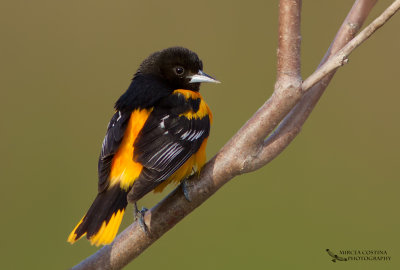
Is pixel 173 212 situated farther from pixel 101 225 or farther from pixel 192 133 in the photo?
pixel 192 133

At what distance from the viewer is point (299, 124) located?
6.31ft

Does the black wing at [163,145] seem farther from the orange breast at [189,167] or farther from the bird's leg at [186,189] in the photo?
the bird's leg at [186,189]

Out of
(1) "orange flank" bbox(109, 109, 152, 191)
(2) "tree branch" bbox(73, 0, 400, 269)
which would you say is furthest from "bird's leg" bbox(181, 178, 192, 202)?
(1) "orange flank" bbox(109, 109, 152, 191)

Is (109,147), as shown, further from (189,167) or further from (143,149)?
(189,167)

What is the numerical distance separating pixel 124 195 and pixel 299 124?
2.61 ft

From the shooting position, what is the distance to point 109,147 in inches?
89.8

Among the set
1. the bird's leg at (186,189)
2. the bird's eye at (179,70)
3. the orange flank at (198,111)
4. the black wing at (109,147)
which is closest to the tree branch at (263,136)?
the bird's leg at (186,189)

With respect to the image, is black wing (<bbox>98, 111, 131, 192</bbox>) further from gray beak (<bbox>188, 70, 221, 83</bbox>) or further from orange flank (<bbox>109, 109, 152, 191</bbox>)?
gray beak (<bbox>188, 70, 221, 83</bbox>)

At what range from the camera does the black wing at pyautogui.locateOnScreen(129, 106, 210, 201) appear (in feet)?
7.00

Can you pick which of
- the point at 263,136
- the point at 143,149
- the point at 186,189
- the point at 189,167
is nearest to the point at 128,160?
the point at 143,149

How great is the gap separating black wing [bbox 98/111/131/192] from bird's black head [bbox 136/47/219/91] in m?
0.49

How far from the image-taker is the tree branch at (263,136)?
69.0 inches

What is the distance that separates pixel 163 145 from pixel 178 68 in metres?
0.67

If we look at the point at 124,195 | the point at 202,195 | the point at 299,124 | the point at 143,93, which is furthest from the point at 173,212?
the point at 143,93
